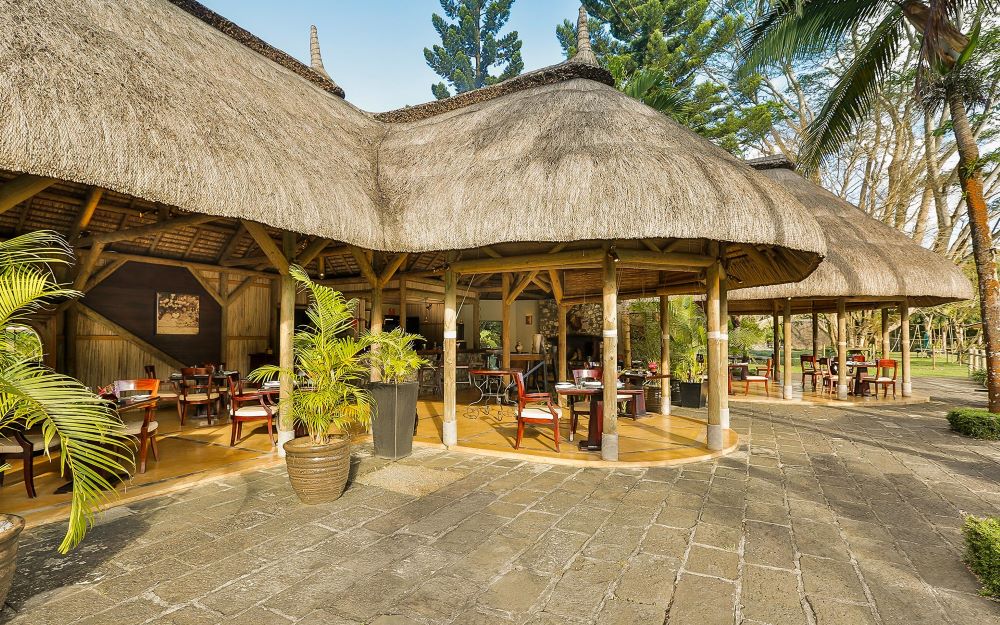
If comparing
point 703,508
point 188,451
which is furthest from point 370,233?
point 703,508

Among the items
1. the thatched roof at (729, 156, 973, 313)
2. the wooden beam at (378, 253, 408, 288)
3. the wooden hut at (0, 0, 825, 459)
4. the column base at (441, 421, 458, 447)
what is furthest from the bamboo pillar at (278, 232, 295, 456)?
the thatched roof at (729, 156, 973, 313)

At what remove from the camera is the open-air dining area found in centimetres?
238

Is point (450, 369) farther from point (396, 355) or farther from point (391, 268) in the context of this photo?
point (391, 268)

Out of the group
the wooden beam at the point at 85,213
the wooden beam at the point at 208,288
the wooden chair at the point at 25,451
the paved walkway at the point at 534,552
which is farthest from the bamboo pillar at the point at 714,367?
the wooden beam at the point at 208,288

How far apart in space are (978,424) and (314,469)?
856cm

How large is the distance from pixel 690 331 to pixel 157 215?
1023cm

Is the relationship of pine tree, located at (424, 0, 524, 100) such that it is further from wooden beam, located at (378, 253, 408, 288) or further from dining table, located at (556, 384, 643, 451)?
dining table, located at (556, 384, 643, 451)

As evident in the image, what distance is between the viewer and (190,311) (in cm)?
870

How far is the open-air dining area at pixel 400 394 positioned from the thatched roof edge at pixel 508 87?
60mm

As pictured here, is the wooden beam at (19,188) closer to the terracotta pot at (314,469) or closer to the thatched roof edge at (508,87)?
the terracotta pot at (314,469)

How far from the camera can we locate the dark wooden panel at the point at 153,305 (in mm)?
7641

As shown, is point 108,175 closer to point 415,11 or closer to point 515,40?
point 415,11

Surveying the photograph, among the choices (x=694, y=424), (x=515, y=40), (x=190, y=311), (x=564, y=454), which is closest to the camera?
(x=564, y=454)

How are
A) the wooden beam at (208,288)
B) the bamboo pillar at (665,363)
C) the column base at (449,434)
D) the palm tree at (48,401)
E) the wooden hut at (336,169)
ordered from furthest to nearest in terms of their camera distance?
the wooden beam at (208,288) < the bamboo pillar at (665,363) < the column base at (449,434) < the wooden hut at (336,169) < the palm tree at (48,401)
